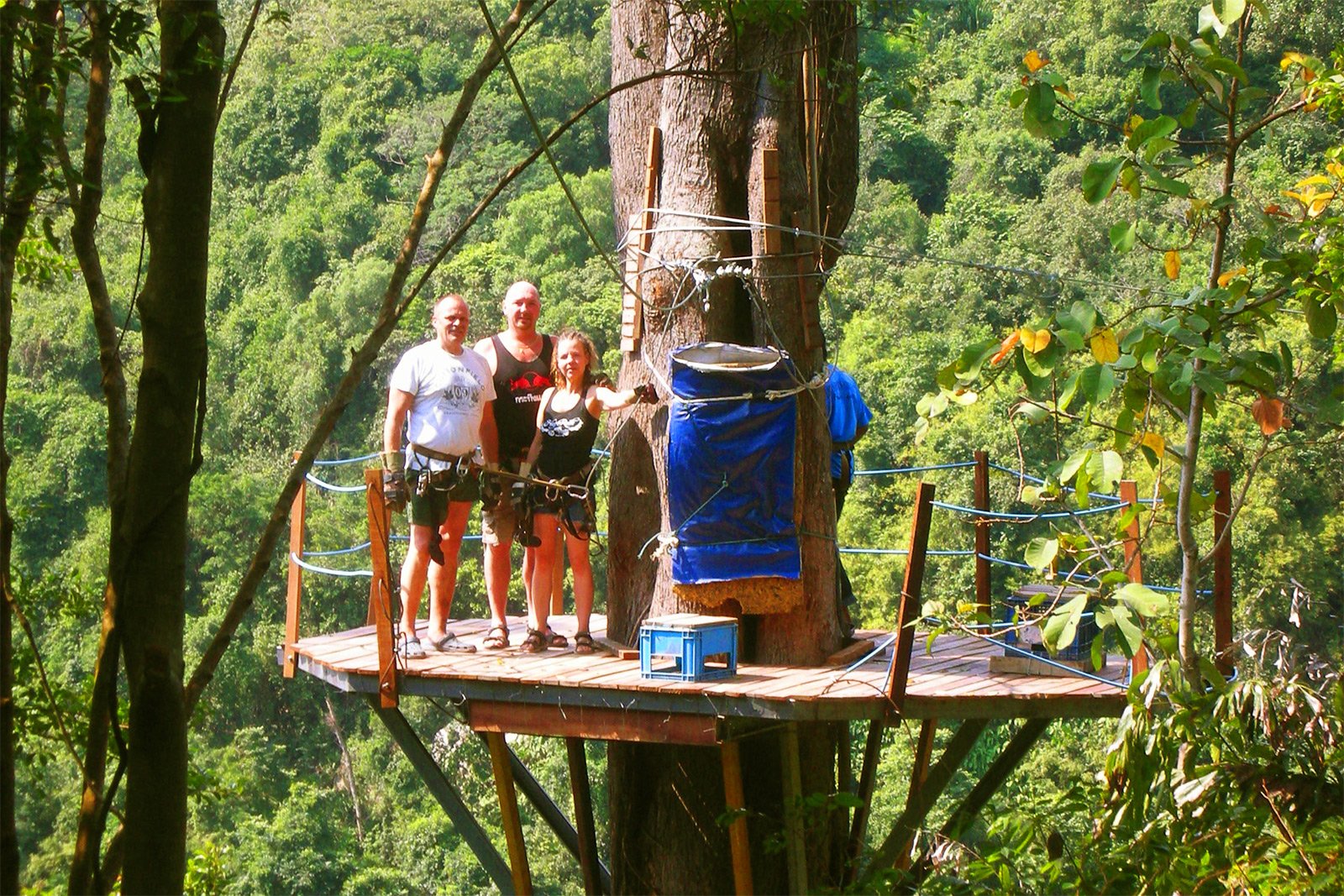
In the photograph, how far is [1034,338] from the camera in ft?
8.15

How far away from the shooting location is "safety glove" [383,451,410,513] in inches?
198

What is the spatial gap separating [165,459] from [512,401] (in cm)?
370

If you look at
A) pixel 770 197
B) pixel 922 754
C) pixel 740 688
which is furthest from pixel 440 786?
pixel 770 197

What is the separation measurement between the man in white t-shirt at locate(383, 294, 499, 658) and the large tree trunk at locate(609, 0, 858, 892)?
25.5 inches

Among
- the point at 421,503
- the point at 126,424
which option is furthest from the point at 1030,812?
the point at 421,503

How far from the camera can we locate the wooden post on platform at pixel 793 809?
5.14 metres

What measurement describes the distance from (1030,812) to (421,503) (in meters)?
2.57

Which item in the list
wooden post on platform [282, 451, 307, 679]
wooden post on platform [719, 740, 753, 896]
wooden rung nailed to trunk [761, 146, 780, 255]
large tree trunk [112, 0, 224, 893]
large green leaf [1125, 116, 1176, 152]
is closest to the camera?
large tree trunk [112, 0, 224, 893]

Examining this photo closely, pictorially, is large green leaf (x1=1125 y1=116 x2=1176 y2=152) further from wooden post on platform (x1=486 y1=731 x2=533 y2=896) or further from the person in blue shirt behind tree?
wooden post on platform (x1=486 y1=731 x2=533 y2=896)

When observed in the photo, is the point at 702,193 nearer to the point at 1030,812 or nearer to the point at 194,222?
the point at 1030,812

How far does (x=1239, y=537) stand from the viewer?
20.0m

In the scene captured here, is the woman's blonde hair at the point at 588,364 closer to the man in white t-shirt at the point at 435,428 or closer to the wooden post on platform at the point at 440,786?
the man in white t-shirt at the point at 435,428

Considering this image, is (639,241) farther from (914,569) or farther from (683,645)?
(914,569)

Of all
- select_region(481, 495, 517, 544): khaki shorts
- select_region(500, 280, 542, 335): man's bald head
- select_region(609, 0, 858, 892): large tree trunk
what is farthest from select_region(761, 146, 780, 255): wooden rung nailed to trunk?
select_region(481, 495, 517, 544): khaki shorts
